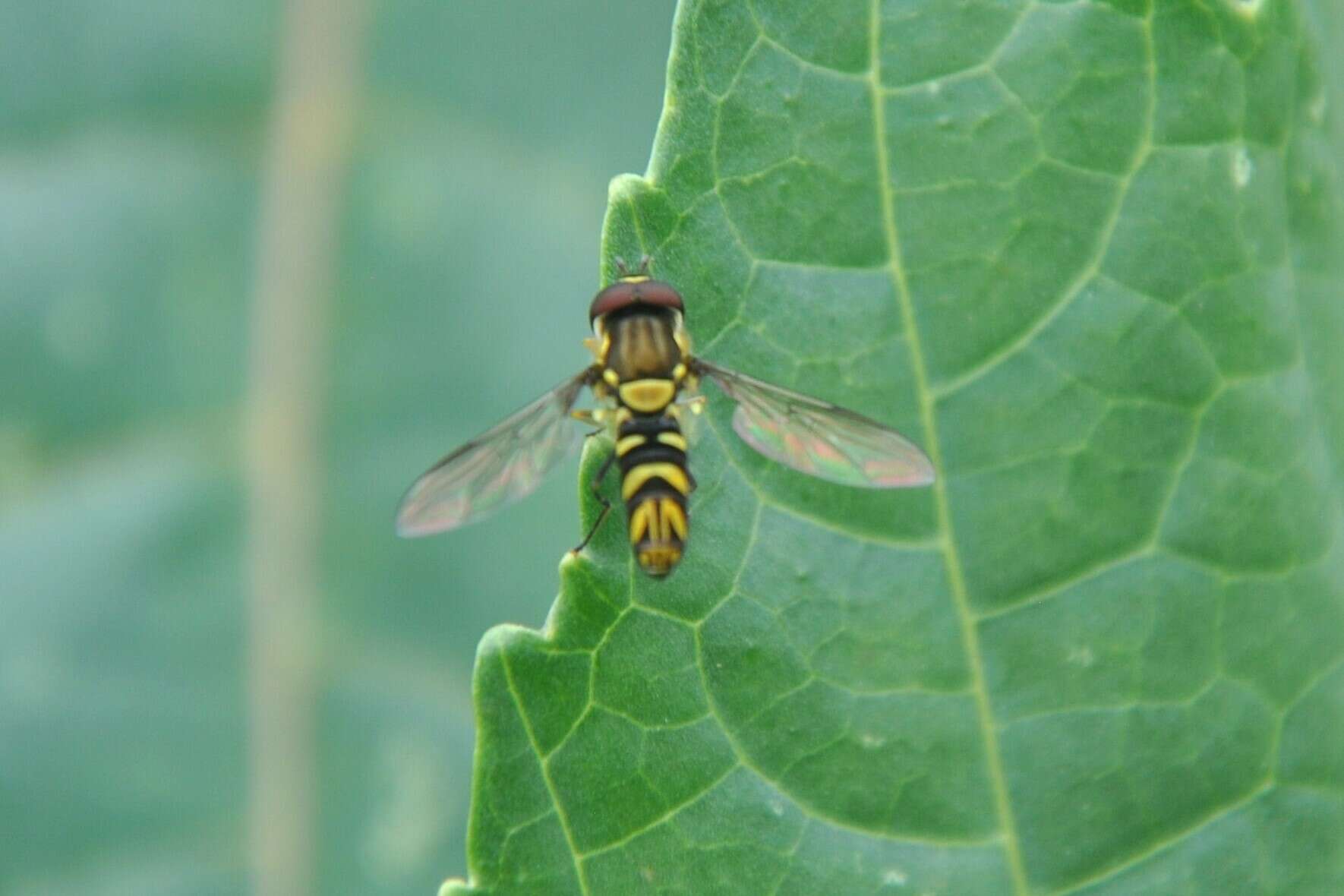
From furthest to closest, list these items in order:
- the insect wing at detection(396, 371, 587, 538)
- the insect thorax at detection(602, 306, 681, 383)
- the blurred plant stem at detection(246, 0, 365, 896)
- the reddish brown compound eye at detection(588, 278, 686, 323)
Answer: the blurred plant stem at detection(246, 0, 365, 896) → the insect thorax at detection(602, 306, 681, 383) → the insect wing at detection(396, 371, 587, 538) → the reddish brown compound eye at detection(588, 278, 686, 323)

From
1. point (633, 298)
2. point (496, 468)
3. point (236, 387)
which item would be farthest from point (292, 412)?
point (633, 298)

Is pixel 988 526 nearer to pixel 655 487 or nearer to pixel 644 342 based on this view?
pixel 655 487

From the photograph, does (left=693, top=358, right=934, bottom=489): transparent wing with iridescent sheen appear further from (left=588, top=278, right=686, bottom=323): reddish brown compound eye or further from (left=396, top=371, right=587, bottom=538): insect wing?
(left=396, top=371, right=587, bottom=538): insect wing

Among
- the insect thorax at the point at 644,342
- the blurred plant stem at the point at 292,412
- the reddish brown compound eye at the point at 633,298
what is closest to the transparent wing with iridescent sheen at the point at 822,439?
the reddish brown compound eye at the point at 633,298

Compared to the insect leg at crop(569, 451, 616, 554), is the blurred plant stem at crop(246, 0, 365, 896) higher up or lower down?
higher up

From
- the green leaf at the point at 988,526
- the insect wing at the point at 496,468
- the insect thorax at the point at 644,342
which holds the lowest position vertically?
the green leaf at the point at 988,526

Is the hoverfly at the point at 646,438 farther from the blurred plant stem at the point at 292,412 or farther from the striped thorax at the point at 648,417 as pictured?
the blurred plant stem at the point at 292,412

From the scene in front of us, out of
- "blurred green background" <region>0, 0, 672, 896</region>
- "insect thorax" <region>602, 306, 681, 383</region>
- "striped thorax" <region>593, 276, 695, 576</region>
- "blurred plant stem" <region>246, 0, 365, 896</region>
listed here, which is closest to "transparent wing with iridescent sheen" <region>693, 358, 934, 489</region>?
"striped thorax" <region>593, 276, 695, 576</region>
